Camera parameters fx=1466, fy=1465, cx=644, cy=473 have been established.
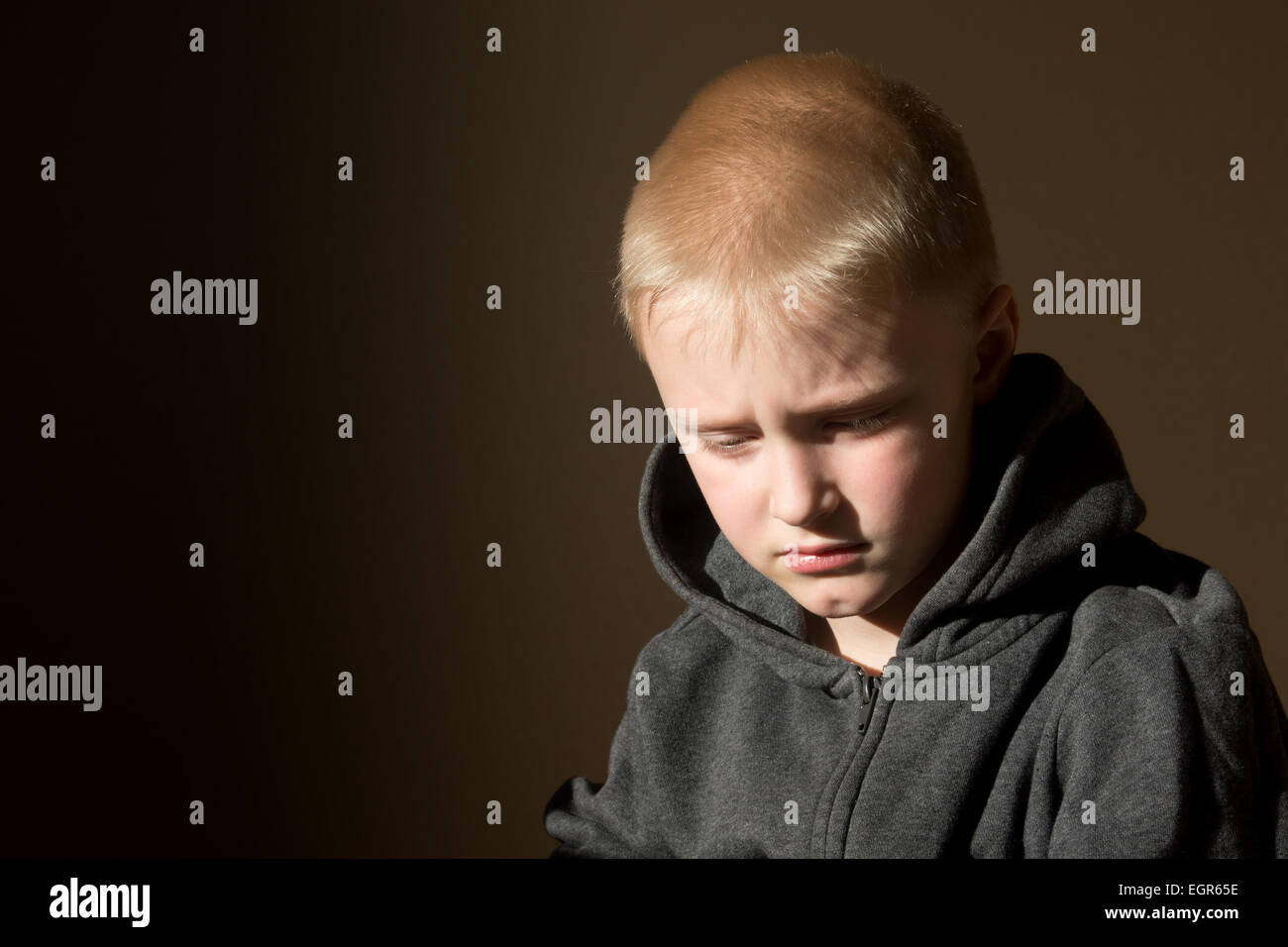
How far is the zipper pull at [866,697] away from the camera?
2.52ft

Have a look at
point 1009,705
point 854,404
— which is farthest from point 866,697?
point 854,404

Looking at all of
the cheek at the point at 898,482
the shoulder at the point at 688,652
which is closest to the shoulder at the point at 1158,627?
the cheek at the point at 898,482

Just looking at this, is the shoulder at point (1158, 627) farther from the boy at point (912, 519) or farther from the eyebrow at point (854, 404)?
the eyebrow at point (854, 404)

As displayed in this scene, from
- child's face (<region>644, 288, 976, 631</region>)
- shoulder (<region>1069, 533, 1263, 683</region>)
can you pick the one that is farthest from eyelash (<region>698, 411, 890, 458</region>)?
shoulder (<region>1069, 533, 1263, 683</region>)

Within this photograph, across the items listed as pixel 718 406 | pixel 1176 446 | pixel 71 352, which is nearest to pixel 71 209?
pixel 71 352

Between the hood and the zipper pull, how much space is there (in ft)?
0.09

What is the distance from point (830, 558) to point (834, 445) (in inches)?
2.3

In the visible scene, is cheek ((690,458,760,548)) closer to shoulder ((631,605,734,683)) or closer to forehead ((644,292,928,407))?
forehead ((644,292,928,407))

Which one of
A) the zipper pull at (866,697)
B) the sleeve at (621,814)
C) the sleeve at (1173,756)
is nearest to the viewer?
the sleeve at (1173,756)

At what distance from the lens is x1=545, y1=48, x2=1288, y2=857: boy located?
0.67 meters

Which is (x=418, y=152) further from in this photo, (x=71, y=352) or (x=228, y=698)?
(x=228, y=698)

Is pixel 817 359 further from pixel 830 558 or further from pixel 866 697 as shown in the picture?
pixel 866 697

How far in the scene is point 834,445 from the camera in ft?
2.26

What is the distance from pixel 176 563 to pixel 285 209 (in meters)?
0.33
